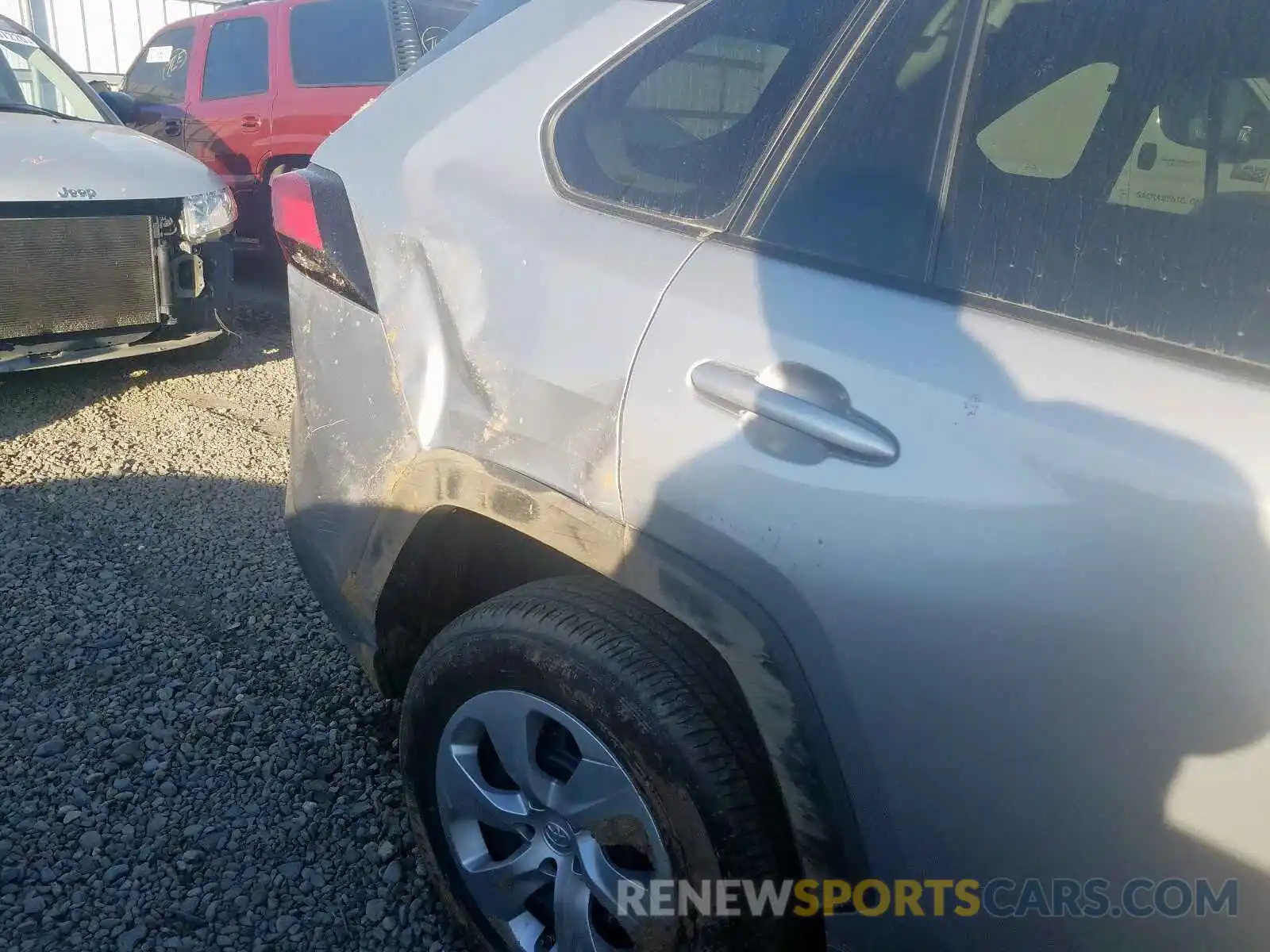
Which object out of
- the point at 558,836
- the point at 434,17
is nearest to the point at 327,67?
the point at 434,17

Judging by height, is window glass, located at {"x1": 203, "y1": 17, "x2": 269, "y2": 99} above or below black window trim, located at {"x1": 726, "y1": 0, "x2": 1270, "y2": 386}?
below

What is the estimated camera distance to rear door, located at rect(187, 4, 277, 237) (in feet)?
23.9

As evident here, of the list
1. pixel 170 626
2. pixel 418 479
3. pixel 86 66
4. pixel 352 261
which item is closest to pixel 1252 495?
pixel 418 479

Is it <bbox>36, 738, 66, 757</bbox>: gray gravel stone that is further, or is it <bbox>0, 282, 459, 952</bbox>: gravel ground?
<bbox>36, 738, 66, 757</bbox>: gray gravel stone

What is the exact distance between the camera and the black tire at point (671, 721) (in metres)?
1.48

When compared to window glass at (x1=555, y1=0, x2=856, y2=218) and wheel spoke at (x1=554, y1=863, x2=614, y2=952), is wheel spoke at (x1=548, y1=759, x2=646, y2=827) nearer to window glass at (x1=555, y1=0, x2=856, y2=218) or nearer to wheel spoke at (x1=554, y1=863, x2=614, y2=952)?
wheel spoke at (x1=554, y1=863, x2=614, y2=952)

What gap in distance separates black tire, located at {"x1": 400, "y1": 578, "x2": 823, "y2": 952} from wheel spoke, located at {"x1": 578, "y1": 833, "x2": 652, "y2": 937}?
0.24 feet

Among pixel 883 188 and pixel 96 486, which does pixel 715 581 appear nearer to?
pixel 883 188

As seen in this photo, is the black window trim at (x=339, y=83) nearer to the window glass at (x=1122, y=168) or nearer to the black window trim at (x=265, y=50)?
the black window trim at (x=265, y=50)

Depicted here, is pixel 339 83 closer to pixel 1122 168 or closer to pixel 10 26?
pixel 10 26

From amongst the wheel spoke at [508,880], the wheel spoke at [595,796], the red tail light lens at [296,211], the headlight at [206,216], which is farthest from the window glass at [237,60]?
the wheel spoke at [595,796]

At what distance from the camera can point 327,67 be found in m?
6.99

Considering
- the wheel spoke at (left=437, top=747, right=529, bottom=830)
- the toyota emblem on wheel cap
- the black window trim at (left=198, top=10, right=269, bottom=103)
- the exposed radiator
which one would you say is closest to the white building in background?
the black window trim at (left=198, top=10, right=269, bottom=103)

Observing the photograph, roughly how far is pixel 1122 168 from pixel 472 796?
1.49m
